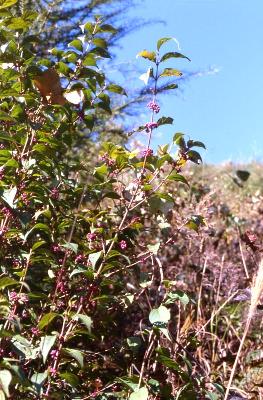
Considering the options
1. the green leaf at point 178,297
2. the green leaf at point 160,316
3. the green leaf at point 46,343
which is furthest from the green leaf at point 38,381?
the green leaf at point 178,297

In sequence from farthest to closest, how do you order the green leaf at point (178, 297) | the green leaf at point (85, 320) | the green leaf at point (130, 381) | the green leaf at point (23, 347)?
the green leaf at point (178, 297)
the green leaf at point (130, 381)
the green leaf at point (85, 320)
the green leaf at point (23, 347)

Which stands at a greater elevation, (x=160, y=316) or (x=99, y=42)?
(x=99, y=42)

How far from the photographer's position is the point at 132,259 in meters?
2.27

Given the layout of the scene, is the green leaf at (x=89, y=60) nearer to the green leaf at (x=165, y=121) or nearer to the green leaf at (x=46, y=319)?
the green leaf at (x=165, y=121)

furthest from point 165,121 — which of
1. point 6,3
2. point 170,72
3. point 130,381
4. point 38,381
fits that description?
point 38,381

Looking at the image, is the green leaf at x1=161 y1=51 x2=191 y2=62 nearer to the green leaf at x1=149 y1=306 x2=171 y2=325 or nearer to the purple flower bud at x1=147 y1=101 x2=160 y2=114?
the purple flower bud at x1=147 y1=101 x2=160 y2=114

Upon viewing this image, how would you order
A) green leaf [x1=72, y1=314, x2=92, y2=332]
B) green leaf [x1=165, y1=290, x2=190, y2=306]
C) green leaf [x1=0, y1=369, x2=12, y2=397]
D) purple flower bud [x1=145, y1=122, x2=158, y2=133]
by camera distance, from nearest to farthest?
green leaf [x1=0, y1=369, x2=12, y2=397], green leaf [x1=72, y1=314, x2=92, y2=332], green leaf [x1=165, y1=290, x2=190, y2=306], purple flower bud [x1=145, y1=122, x2=158, y2=133]

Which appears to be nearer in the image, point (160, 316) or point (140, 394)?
point (140, 394)

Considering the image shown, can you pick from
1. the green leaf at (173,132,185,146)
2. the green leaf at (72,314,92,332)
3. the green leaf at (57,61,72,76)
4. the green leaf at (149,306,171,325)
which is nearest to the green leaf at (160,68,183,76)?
the green leaf at (173,132,185,146)

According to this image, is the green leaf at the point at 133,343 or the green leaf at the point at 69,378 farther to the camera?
the green leaf at the point at 133,343

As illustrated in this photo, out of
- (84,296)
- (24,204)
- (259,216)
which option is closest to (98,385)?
(84,296)

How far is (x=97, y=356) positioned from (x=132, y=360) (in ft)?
0.44

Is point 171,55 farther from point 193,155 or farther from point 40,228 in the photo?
point 40,228

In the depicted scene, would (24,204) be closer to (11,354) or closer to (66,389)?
(11,354)
